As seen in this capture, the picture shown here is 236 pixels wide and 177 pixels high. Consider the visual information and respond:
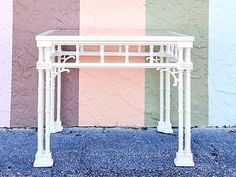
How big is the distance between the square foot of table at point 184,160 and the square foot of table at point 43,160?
74 cm

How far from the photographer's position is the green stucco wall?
306 centimetres

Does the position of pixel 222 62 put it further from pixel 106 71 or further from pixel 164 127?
pixel 106 71

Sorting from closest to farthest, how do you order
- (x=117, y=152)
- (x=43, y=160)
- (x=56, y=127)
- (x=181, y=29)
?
1. (x=43, y=160)
2. (x=117, y=152)
3. (x=56, y=127)
4. (x=181, y=29)

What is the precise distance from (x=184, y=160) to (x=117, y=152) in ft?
1.51

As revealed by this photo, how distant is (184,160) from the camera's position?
2195 mm

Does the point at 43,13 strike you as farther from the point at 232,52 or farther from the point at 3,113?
the point at 232,52

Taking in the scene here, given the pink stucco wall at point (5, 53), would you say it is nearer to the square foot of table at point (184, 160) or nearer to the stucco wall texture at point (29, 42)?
the stucco wall texture at point (29, 42)

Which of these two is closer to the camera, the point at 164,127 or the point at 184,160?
the point at 184,160

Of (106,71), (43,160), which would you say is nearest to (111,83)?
(106,71)

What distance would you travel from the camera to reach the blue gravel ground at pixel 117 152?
2082mm

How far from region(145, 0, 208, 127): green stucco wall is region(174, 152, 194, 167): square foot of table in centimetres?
89

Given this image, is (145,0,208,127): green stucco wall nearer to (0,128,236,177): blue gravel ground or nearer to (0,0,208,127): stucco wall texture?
(0,0,208,127): stucco wall texture

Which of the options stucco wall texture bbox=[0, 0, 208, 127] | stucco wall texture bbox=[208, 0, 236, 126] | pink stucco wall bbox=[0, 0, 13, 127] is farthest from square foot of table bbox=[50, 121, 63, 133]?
stucco wall texture bbox=[208, 0, 236, 126]

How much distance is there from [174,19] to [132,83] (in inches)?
24.8
